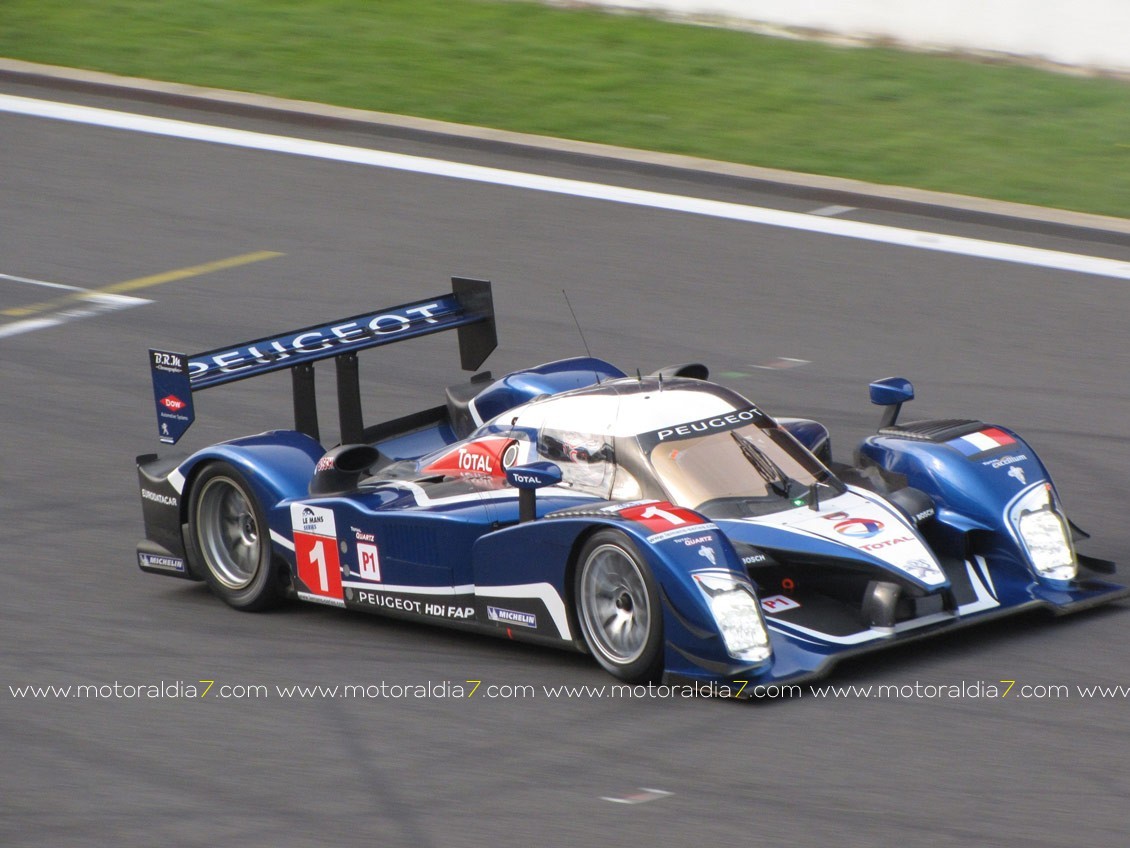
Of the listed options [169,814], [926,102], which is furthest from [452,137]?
[169,814]

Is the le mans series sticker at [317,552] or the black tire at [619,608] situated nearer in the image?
the black tire at [619,608]

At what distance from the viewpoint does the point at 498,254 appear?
48.2ft

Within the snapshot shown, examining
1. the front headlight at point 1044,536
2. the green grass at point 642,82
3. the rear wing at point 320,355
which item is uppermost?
the green grass at point 642,82

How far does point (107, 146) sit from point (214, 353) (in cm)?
905

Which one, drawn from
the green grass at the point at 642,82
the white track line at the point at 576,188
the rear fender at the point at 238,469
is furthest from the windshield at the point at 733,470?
the green grass at the point at 642,82

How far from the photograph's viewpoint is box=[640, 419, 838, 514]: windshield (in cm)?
784

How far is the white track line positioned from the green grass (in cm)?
98

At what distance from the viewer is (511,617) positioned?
778cm

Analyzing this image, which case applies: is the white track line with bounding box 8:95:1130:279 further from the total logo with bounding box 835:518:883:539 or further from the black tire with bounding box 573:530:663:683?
the black tire with bounding box 573:530:663:683

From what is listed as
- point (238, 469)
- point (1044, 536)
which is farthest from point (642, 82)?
point (1044, 536)

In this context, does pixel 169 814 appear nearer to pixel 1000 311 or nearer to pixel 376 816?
pixel 376 816

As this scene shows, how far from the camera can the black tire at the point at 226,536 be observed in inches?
349

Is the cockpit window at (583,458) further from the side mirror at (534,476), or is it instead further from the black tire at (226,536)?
the black tire at (226,536)

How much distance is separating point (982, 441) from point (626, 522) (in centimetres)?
206
